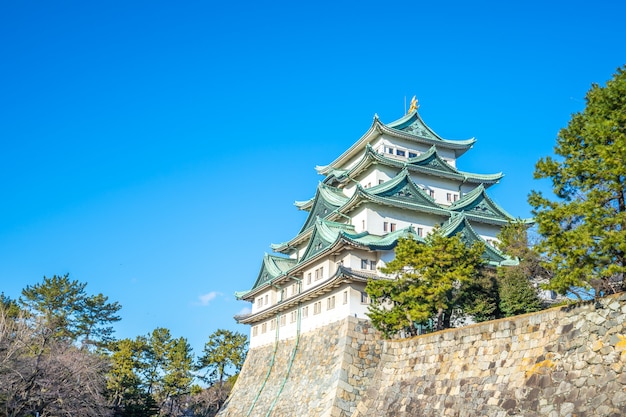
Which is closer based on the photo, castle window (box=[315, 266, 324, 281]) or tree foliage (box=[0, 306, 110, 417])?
tree foliage (box=[0, 306, 110, 417])

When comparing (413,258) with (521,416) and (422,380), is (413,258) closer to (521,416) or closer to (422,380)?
(422,380)

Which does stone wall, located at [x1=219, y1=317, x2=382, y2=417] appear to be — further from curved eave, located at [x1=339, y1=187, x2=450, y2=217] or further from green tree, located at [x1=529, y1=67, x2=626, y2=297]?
green tree, located at [x1=529, y1=67, x2=626, y2=297]

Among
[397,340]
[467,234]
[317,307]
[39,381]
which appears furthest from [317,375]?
[39,381]

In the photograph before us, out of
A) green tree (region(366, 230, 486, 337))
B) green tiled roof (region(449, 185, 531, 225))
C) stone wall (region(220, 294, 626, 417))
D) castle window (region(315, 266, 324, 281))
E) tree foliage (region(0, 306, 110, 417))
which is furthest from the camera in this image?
green tiled roof (region(449, 185, 531, 225))

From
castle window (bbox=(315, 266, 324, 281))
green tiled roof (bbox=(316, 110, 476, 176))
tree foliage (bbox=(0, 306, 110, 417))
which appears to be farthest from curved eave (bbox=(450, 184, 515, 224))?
tree foliage (bbox=(0, 306, 110, 417))

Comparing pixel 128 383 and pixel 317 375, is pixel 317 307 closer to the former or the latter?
pixel 317 375

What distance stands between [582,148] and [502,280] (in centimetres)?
976

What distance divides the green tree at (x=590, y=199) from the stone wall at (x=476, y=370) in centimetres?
106

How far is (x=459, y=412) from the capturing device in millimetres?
18453

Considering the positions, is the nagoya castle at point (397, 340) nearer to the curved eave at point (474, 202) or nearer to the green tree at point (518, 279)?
the curved eave at point (474, 202)

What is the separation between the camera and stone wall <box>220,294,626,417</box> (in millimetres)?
14406

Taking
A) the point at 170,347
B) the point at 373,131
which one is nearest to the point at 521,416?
the point at 373,131

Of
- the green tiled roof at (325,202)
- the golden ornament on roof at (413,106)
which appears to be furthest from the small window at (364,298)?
the golden ornament on roof at (413,106)

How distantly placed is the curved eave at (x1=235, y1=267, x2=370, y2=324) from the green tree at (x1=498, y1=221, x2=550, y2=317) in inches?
254
